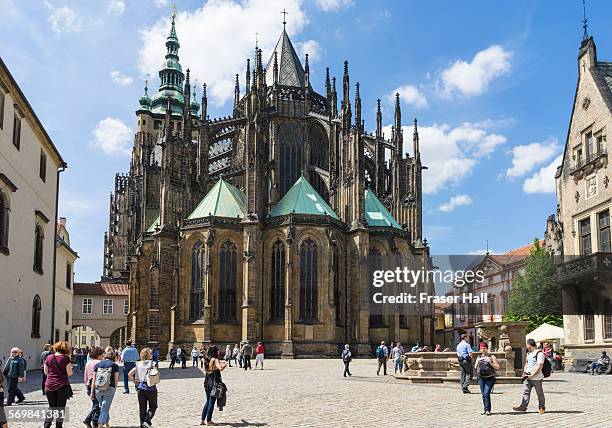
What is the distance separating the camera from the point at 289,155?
2452 inches

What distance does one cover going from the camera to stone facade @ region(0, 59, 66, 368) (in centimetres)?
2723

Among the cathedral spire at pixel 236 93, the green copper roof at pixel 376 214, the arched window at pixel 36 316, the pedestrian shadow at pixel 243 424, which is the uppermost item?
the cathedral spire at pixel 236 93

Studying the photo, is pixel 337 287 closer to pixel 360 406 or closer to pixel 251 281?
pixel 251 281

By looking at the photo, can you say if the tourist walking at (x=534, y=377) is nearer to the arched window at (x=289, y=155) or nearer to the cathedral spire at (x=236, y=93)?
the arched window at (x=289, y=155)

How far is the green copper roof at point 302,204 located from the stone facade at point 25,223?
61.8 feet

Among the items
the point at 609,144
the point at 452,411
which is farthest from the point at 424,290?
the point at 452,411

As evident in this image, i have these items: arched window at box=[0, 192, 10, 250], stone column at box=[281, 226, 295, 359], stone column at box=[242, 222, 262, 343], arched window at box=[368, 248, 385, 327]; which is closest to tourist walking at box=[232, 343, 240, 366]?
stone column at box=[242, 222, 262, 343]

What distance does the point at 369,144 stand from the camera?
206 ft

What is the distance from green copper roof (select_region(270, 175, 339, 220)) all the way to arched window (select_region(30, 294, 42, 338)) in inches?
861

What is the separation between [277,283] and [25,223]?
75.2 ft

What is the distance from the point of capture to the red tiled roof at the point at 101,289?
211ft

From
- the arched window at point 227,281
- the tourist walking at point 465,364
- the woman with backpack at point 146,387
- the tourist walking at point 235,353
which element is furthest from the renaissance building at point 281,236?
the woman with backpack at point 146,387

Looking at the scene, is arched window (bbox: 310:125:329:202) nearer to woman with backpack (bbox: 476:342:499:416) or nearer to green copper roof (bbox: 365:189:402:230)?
green copper roof (bbox: 365:189:402:230)

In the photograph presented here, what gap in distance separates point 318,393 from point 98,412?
923 centimetres
